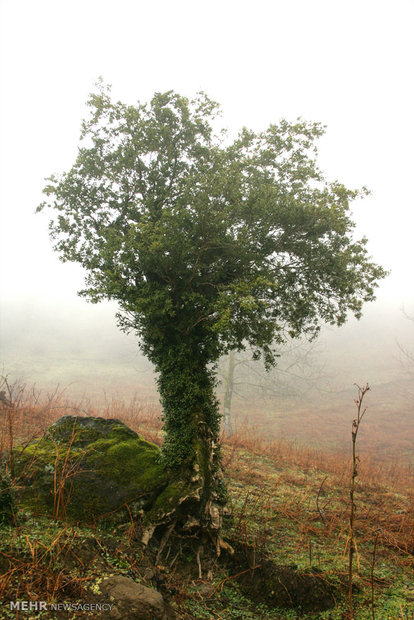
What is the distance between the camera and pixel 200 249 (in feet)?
30.4

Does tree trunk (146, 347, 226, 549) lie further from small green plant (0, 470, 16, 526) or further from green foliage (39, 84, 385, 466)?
small green plant (0, 470, 16, 526)

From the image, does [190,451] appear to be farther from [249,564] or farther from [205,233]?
[205,233]

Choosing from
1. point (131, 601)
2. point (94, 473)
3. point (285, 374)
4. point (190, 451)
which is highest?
point (285, 374)

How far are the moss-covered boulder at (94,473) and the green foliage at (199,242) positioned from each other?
0.89 meters

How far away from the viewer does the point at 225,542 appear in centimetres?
821

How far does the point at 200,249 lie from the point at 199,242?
13.8 inches

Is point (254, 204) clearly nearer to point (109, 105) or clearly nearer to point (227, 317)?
point (227, 317)

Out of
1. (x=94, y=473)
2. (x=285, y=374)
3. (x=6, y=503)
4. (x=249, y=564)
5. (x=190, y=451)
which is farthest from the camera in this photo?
(x=285, y=374)

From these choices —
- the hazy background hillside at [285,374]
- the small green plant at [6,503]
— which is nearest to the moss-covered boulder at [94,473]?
the small green plant at [6,503]

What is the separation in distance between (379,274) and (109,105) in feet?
31.0

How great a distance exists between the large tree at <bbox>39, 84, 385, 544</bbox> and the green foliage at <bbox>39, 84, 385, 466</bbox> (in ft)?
0.12

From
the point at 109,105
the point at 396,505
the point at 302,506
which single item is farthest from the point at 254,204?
the point at 396,505

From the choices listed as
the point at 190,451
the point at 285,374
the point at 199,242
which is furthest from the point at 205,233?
the point at 285,374

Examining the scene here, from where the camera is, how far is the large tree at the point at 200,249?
907 centimetres
